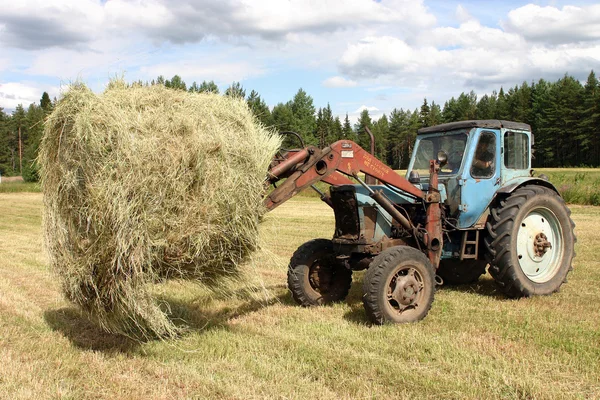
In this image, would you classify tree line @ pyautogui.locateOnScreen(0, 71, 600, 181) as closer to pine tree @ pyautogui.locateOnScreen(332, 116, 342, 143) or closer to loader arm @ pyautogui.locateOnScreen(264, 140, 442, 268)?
pine tree @ pyautogui.locateOnScreen(332, 116, 342, 143)

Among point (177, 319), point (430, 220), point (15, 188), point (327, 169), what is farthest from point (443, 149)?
point (15, 188)

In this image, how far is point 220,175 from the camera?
497cm

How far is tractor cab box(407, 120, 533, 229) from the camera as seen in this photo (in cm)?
721

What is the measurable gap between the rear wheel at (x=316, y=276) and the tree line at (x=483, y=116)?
47.1 m

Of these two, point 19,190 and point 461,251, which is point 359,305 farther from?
point 19,190

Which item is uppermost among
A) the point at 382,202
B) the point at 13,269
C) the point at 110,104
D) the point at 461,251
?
the point at 110,104

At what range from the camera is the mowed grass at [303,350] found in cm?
434

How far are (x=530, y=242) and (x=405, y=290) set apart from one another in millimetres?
2434

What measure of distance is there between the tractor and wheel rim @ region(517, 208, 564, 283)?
0.05ft

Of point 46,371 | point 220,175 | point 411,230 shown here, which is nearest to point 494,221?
point 411,230

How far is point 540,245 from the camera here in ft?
24.8

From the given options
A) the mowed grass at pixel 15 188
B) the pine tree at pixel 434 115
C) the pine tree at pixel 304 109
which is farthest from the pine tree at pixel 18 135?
the pine tree at pixel 434 115

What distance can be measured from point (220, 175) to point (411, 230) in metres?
Result: 2.90

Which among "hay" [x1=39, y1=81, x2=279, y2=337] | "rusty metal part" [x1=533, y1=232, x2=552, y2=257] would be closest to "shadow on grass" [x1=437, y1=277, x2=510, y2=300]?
"rusty metal part" [x1=533, y1=232, x2=552, y2=257]
